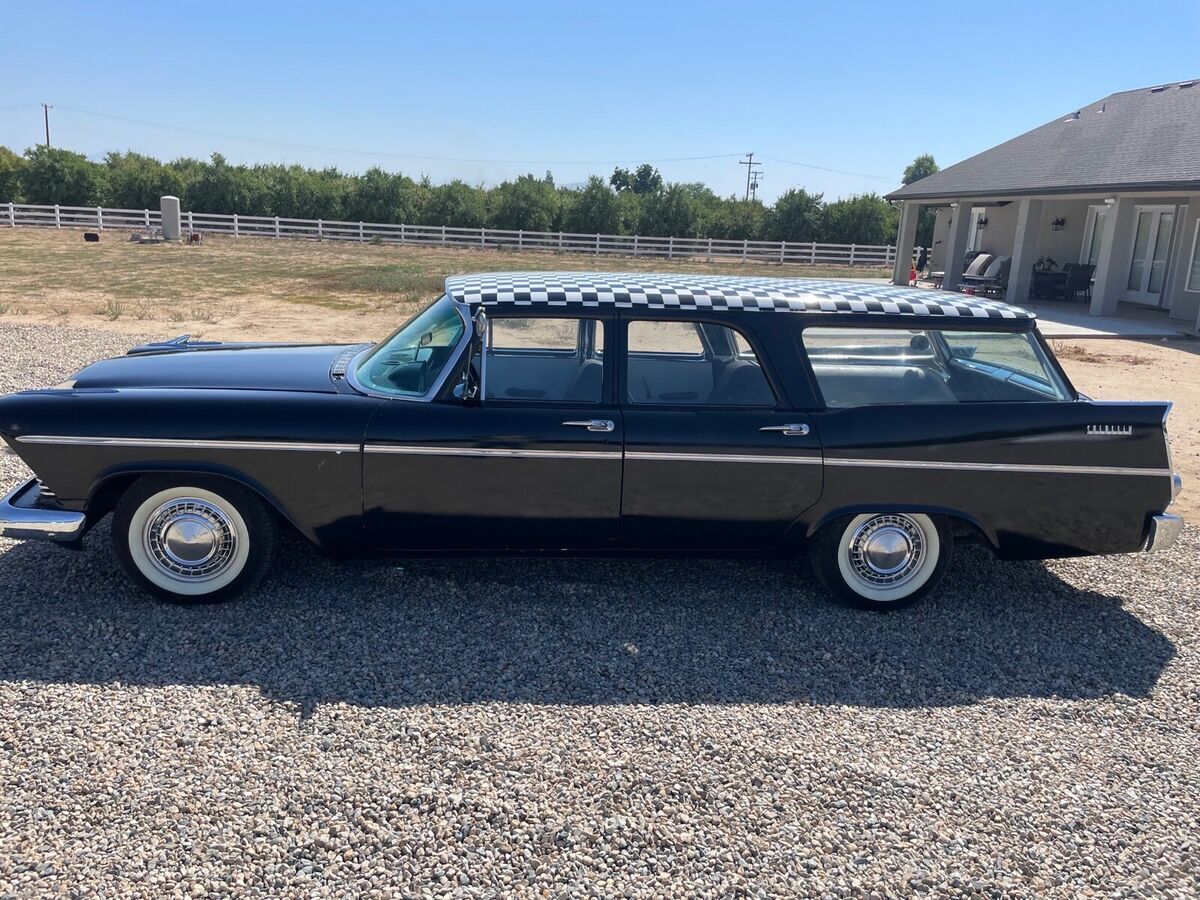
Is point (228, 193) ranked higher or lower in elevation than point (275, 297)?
higher

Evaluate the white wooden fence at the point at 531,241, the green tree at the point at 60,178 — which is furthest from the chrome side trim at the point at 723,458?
the green tree at the point at 60,178

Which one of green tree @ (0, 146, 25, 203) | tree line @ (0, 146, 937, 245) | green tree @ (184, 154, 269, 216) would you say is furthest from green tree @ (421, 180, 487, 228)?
green tree @ (0, 146, 25, 203)

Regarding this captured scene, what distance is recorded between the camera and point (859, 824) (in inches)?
118

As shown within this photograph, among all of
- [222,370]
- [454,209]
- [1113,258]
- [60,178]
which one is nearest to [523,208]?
[454,209]

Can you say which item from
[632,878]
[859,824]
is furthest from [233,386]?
[859,824]

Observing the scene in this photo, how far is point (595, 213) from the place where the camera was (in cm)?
4659

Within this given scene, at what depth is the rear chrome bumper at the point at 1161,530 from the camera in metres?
4.39

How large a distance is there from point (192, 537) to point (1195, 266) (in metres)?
19.5

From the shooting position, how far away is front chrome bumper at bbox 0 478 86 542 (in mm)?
A: 4070

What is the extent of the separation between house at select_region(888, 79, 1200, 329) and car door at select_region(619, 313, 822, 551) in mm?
14752

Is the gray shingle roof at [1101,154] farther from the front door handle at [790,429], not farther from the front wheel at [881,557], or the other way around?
the front door handle at [790,429]

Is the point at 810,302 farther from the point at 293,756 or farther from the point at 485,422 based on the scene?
the point at 293,756

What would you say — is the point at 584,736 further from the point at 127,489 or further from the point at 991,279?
the point at 991,279

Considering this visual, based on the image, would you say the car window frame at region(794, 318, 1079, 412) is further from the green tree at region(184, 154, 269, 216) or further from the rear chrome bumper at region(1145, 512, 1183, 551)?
the green tree at region(184, 154, 269, 216)
